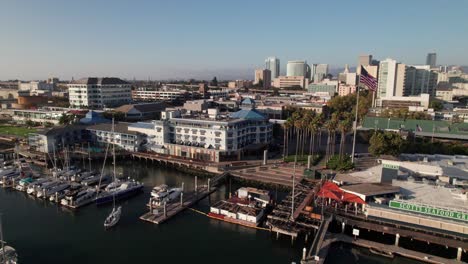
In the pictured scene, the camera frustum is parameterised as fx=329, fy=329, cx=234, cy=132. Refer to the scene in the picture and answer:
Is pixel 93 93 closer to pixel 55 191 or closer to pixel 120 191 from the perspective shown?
pixel 55 191

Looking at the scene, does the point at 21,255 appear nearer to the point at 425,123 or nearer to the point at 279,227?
the point at 279,227

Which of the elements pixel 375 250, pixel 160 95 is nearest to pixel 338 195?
pixel 375 250

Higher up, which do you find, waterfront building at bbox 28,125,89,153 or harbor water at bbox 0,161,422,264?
waterfront building at bbox 28,125,89,153

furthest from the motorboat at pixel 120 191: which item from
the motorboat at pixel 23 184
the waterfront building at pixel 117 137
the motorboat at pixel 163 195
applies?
the waterfront building at pixel 117 137

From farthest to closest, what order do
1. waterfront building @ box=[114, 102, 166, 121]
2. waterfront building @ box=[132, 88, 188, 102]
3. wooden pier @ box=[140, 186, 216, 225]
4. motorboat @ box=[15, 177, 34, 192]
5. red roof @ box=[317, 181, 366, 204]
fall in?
waterfront building @ box=[132, 88, 188, 102], waterfront building @ box=[114, 102, 166, 121], motorboat @ box=[15, 177, 34, 192], wooden pier @ box=[140, 186, 216, 225], red roof @ box=[317, 181, 366, 204]

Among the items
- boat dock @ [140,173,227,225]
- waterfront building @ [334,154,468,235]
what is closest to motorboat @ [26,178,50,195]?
boat dock @ [140,173,227,225]

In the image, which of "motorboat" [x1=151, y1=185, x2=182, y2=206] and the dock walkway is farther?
"motorboat" [x1=151, y1=185, x2=182, y2=206]

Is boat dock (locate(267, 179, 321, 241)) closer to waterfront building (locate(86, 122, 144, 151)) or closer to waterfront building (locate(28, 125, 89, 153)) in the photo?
waterfront building (locate(86, 122, 144, 151))
